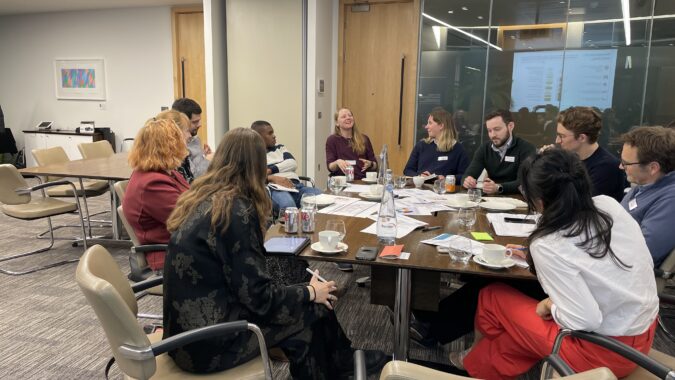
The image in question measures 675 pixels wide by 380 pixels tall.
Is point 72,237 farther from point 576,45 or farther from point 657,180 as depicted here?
point 576,45

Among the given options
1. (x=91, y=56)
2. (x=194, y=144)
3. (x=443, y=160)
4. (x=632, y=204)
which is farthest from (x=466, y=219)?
(x=91, y=56)

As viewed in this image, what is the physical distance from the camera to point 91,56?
7.90 m

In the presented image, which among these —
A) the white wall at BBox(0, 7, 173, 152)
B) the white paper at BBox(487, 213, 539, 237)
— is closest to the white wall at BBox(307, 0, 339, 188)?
the white wall at BBox(0, 7, 173, 152)

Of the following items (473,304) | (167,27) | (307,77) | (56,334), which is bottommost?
(56,334)

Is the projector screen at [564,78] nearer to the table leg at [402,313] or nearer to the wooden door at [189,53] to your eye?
the table leg at [402,313]

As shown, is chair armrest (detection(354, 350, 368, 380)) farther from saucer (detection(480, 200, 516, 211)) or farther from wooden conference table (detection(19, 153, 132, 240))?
wooden conference table (detection(19, 153, 132, 240))

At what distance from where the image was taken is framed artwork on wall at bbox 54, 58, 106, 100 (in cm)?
793

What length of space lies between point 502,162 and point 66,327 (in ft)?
10.3

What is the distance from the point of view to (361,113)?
21.0 feet

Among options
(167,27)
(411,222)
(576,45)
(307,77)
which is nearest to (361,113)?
(307,77)

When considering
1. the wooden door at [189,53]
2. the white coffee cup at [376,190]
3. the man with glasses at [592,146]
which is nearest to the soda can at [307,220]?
the white coffee cup at [376,190]

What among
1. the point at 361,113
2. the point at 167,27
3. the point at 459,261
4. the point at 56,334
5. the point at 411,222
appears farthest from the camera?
the point at 167,27

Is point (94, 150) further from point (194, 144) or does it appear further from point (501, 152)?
point (501, 152)

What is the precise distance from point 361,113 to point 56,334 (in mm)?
4530
